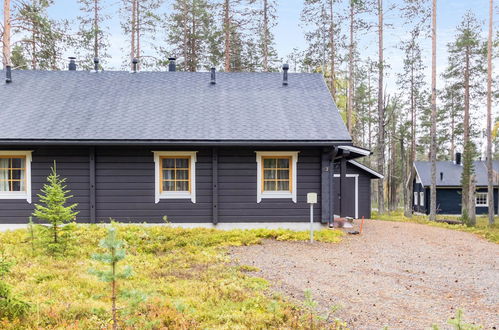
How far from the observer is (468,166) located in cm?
2080

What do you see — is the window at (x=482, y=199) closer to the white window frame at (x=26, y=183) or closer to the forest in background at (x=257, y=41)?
the forest in background at (x=257, y=41)

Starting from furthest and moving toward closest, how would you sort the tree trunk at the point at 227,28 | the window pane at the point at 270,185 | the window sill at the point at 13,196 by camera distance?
the tree trunk at the point at 227,28 < the window pane at the point at 270,185 < the window sill at the point at 13,196

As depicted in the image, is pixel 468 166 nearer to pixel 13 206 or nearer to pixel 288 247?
pixel 288 247

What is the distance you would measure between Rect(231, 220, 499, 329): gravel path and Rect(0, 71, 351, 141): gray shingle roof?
3761 millimetres

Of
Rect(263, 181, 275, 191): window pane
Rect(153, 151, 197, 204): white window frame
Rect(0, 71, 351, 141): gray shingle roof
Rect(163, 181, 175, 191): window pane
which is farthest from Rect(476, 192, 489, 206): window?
Rect(163, 181, 175, 191): window pane

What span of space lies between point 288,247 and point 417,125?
3285cm

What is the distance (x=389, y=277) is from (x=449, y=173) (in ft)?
85.0

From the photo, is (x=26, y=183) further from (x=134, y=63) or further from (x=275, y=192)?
(x=275, y=192)

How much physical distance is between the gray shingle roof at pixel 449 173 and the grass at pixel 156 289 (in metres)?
23.8

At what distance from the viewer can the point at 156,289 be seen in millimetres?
5898

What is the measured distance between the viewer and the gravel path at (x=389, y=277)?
204 inches

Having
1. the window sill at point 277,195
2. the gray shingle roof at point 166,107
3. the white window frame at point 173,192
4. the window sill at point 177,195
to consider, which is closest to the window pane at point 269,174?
the window sill at point 277,195

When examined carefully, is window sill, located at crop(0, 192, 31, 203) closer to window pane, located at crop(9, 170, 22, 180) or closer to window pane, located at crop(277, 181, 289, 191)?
window pane, located at crop(9, 170, 22, 180)

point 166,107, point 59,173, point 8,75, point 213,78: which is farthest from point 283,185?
point 8,75
